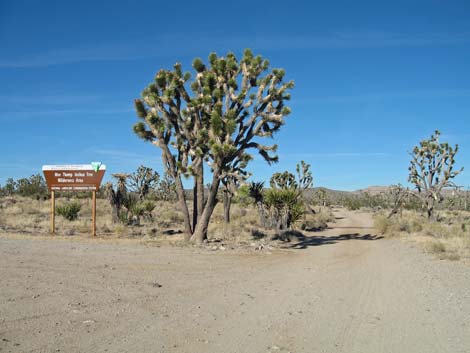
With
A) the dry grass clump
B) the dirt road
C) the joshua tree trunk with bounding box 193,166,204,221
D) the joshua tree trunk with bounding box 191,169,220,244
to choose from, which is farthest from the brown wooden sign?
the dry grass clump

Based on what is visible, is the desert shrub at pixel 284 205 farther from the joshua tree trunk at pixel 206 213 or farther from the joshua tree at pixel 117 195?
the joshua tree at pixel 117 195

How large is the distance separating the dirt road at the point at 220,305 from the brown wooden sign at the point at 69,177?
6.95 metres

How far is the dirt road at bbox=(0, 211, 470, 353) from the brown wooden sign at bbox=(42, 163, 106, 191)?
22.8ft

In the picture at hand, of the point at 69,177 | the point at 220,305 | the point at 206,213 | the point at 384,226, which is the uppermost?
the point at 69,177

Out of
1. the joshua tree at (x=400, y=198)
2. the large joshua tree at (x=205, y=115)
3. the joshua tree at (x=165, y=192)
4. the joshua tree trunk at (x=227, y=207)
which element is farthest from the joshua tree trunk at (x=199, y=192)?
the joshua tree at (x=165, y=192)

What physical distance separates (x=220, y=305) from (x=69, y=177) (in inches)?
559

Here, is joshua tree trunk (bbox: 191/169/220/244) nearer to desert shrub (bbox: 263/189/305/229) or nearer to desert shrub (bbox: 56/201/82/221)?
desert shrub (bbox: 263/189/305/229)

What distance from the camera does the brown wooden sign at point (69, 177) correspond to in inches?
766

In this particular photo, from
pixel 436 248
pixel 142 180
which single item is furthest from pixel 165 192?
pixel 436 248

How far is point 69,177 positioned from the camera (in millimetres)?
19703

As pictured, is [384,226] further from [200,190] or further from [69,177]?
[69,177]

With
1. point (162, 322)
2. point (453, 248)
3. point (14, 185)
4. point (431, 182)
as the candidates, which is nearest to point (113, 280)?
point (162, 322)

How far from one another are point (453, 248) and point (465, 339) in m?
11.2

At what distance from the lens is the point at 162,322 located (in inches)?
244
